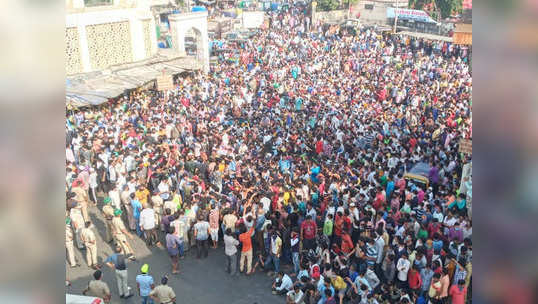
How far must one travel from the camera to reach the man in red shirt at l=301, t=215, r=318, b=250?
870cm

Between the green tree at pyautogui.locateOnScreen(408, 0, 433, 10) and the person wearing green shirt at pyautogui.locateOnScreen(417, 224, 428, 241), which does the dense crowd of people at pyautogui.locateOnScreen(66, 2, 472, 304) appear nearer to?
the person wearing green shirt at pyautogui.locateOnScreen(417, 224, 428, 241)

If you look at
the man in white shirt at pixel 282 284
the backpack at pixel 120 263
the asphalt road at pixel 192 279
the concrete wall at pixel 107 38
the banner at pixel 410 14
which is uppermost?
the banner at pixel 410 14

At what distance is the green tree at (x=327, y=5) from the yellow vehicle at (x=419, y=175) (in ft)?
105

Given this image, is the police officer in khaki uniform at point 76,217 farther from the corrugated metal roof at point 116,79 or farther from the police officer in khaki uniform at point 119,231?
the corrugated metal roof at point 116,79

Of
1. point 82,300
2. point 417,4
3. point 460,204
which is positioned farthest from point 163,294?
point 417,4

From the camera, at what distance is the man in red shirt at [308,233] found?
8.70 m

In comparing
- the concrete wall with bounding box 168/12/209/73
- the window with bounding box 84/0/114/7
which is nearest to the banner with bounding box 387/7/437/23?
the concrete wall with bounding box 168/12/209/73

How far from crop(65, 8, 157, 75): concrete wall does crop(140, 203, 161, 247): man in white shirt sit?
13.3m

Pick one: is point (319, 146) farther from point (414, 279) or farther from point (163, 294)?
point (163, 294)

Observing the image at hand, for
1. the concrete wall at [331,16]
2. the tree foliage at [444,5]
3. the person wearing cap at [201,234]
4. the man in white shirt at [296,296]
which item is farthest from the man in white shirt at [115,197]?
the tree foliage at [444,5]

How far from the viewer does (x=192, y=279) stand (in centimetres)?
901

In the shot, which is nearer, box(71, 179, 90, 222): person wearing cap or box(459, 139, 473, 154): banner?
box(459, 139, 473, 154): banner

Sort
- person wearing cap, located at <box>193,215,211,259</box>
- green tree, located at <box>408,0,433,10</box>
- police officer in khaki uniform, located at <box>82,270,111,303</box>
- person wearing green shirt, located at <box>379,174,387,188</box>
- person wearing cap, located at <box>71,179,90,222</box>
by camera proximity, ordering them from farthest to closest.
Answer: green tree, located at <box>408,0,433,10</box> < person wearing green shirt, located at <box>379,174,387,188</box> < person wearing cap, located at <box>71,179,90,222</box> < person wearing cap, located at <box>193,215,211,259</box> < police officer in khaki uniform, located at <box>82,270,111,303</box>

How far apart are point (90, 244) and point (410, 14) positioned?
28.0 meters
